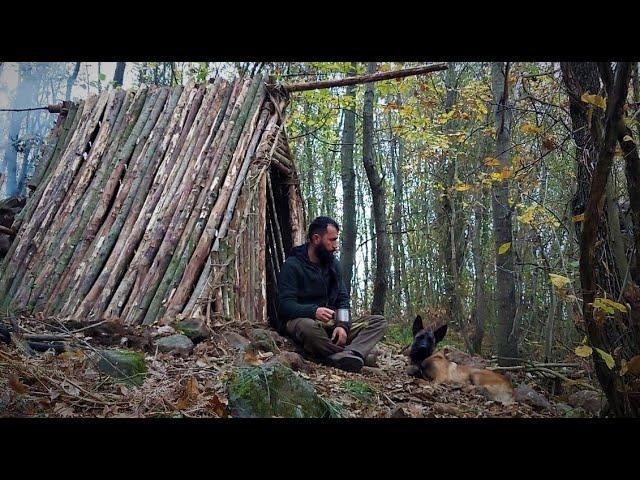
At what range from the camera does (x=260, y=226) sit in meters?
5.14

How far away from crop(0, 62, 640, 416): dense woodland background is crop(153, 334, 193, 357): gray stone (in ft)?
6.88

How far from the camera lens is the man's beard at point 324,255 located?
478cm

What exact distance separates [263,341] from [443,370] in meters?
1.47

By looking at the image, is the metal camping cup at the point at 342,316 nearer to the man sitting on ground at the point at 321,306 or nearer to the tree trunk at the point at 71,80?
the man sitting on ground at the point at 321,306

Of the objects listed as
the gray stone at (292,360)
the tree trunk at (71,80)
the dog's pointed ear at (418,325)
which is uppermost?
the tree trunk at (71,80)

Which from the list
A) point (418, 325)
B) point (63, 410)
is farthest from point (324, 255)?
point (63, 410)

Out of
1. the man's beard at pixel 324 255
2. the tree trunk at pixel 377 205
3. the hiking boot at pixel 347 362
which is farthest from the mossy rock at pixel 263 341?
the tree trunk at pixel 377 205

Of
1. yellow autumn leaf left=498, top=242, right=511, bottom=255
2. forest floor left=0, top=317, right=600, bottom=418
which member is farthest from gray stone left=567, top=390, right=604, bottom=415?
yellow autumn leaf left=498, top=242, right=511, bottom=255

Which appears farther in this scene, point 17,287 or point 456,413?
point 17,287

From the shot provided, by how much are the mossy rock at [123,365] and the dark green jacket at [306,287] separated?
60.0 inches
